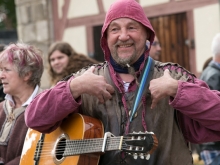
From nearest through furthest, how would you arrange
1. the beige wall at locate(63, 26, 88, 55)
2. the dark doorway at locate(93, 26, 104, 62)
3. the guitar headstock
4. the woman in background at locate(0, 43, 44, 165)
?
the guitar headstock, the woman in background at locate(0, 43, 44, 165), the dark doorway at locate(93, 26, 104, 62), the beige wall at locate(63, 26, 88, 55)

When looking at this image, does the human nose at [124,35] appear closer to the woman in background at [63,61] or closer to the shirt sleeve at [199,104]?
the shirt sleeve at [199,104]

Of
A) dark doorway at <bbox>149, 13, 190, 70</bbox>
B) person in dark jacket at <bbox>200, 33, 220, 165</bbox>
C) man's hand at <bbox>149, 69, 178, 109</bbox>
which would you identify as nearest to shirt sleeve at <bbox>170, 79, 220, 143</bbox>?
man's hand at <bbox>149, 69, 178, 109</bbox>

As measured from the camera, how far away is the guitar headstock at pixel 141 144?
337cm

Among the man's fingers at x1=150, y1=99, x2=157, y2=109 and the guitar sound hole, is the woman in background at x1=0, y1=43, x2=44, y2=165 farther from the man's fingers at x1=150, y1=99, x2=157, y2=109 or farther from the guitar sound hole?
the man's fingers at x1=150, y1=99, x2=157, y2=109

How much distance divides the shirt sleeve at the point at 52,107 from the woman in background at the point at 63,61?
3.05 metres

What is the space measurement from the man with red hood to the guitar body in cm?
7

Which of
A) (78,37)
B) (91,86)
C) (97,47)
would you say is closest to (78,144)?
(91,86)

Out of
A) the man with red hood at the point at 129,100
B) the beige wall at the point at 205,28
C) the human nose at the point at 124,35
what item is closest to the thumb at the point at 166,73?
the man with red hood at the point at 129,100

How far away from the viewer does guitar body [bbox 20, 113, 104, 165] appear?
3.76m

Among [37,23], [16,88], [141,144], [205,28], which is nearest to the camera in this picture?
[141,144]

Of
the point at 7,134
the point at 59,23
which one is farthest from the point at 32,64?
the point at 59,23

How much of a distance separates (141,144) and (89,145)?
45cm

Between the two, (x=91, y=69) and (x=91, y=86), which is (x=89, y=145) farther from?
(x=91, y=69)

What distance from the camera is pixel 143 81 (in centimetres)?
370
